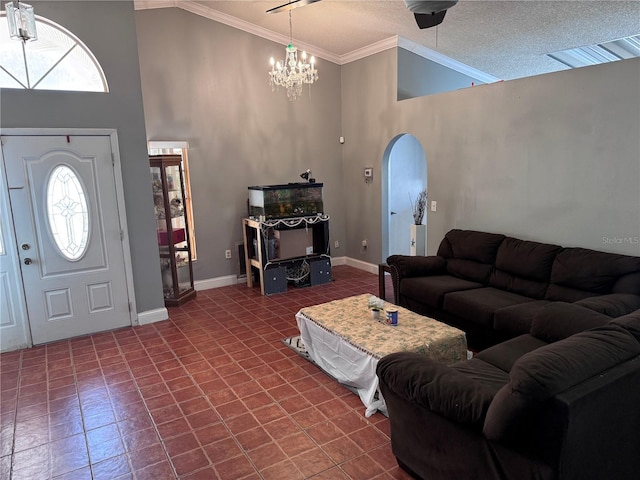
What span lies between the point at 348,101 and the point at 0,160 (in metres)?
4.52

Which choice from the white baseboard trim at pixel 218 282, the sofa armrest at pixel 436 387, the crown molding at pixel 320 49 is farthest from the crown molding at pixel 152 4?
the sofa armrest at pixel 436 387

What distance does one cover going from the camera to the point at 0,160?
148 inches

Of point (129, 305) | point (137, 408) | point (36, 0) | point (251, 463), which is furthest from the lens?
point (129, 305)

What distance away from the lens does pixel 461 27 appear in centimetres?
471

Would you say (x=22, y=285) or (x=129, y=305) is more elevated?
(x=22, y=285)

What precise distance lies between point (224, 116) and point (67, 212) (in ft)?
7.98

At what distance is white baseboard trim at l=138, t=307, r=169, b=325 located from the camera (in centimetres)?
456

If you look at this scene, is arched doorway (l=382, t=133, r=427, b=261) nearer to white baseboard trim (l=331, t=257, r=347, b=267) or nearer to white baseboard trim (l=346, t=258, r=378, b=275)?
white baseboard trim (l=346, t=258, r=378, b=275)

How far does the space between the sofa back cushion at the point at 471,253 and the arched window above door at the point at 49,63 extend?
3901 millimetres

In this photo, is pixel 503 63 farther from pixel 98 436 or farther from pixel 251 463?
pixel 98 436

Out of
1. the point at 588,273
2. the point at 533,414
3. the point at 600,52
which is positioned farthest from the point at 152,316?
the point at 600,52

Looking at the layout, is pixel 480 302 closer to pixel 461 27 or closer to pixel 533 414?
pixel 533 414

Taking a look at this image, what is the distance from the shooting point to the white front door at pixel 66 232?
390 cm

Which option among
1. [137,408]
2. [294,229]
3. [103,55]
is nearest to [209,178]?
[294,229]
